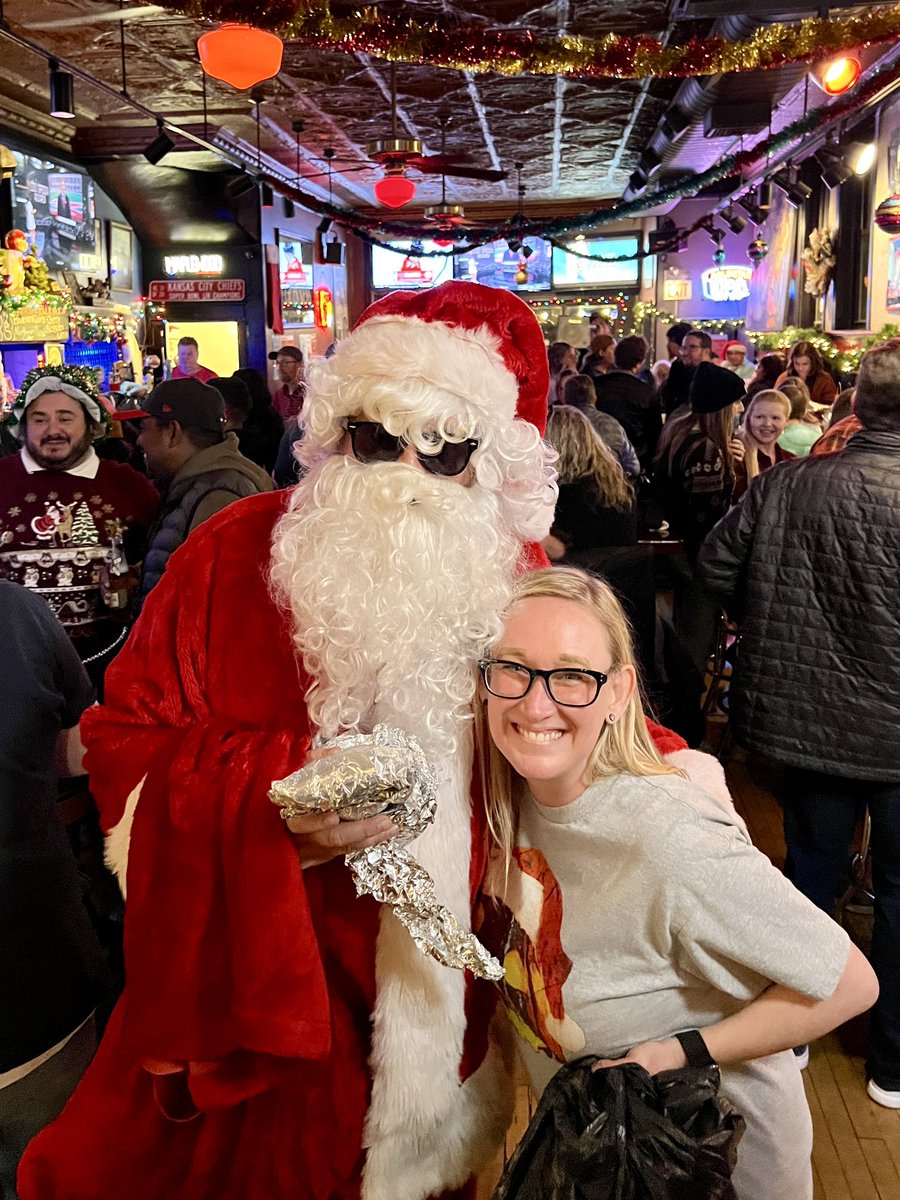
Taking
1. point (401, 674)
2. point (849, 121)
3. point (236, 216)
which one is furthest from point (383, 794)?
point (236, 216)

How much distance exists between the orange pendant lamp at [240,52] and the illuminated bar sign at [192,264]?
861cm

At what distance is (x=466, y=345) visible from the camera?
163 centimetres

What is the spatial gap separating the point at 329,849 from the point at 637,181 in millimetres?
12569

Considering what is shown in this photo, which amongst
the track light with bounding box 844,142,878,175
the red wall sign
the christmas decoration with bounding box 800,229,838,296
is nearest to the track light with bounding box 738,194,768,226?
the christmas decoration with bounding box 800,229,838,296

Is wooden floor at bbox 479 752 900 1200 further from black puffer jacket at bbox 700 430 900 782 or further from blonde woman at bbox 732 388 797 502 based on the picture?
blonde woman at bbox 732 388 797 502

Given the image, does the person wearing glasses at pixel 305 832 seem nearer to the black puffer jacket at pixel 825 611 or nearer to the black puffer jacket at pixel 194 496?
the black puffer jacket at pixel 825 611

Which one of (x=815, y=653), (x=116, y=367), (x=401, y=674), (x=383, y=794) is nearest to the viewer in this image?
(x=383, y=794)

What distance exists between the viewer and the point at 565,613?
133 centimetres

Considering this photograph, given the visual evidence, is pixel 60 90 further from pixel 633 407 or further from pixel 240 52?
pixel 633 407

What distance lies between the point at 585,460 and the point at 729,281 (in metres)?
14.8

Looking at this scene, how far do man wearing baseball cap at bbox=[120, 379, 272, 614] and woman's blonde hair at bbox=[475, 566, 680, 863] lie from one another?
220cm

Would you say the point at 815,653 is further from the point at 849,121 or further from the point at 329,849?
the point at 849,121

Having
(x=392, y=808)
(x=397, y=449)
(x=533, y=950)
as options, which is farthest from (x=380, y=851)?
(x=397, y=449)

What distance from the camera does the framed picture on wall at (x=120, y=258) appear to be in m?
11.3
